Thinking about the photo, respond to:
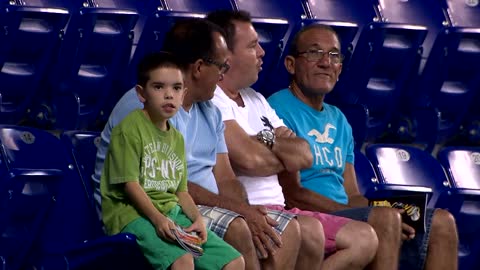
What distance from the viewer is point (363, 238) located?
3.99 m

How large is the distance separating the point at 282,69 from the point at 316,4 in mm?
492

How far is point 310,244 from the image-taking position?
12.6ft

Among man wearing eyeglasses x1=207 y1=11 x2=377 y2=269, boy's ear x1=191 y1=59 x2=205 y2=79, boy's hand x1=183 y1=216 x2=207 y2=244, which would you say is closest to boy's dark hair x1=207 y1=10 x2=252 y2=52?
man wearing eyeglasses x1=207 y1=11 x2=377 y2=269

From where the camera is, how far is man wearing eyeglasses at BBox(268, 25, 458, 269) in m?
4.09

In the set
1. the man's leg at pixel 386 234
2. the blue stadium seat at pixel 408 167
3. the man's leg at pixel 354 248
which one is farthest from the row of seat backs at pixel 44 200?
the blue stadium seat at pixel 408 167

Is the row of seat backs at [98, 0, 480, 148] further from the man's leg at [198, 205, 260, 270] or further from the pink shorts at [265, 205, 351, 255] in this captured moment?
the man's leg at [198, 205, 260, 270]

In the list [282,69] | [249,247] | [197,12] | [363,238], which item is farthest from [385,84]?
[249,247]

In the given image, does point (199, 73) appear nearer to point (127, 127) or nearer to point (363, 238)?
point (127, 127)

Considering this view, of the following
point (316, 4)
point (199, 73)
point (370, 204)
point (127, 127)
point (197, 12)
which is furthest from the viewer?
point (316, 4)

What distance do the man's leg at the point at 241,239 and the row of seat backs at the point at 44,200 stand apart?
256mm

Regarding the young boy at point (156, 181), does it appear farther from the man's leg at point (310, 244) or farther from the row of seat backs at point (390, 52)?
the row of seat backs at point (390, 52)

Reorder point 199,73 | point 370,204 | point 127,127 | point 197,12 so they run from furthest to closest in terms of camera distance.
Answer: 1. point 197,12
2. point 370,204
3. point 199,73
4. point 127,127

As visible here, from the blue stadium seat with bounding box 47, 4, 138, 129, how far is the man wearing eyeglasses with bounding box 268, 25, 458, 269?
0.61m

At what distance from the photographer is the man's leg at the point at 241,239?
3613 mm
